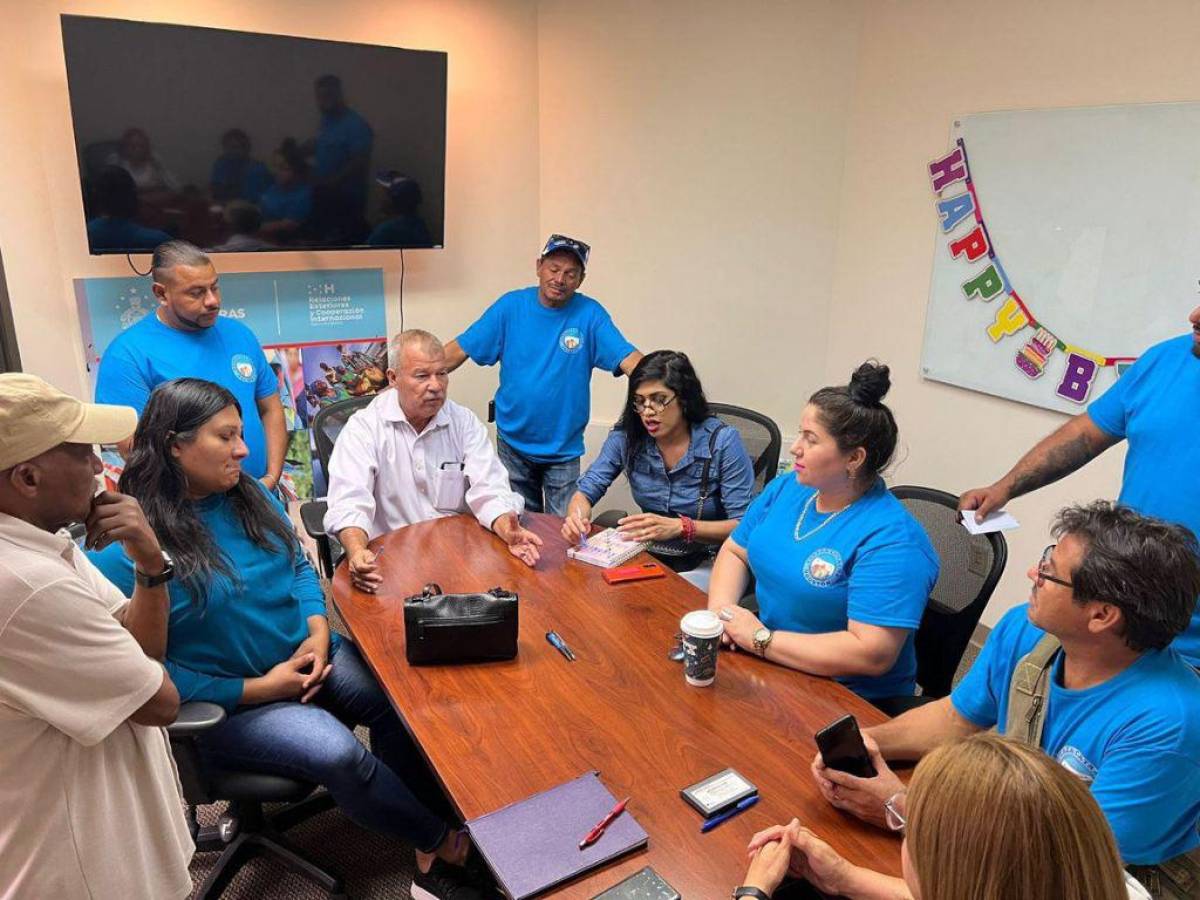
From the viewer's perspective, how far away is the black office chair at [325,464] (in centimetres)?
273

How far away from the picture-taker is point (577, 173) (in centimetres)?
420

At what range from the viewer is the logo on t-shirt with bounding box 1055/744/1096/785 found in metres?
1.34

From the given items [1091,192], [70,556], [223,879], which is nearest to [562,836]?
[70,556]

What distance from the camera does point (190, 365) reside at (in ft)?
9.10

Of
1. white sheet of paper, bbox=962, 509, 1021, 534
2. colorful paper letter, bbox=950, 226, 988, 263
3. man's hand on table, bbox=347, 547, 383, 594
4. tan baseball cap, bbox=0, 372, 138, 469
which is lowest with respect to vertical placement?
man's hand on table, bbox=347, 547, 383, 594

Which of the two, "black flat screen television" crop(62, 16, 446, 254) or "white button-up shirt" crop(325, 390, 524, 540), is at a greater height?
"black flat screen television" crop(62, 16, 446, 254)

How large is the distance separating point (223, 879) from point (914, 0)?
416 centimetres

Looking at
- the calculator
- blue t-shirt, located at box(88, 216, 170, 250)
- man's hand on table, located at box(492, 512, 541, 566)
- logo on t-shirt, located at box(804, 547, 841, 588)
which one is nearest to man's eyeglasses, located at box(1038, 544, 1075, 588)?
logo on t-shirt, located at box(804, 547, 841, 588)

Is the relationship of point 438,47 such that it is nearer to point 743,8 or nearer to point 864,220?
point 743,8

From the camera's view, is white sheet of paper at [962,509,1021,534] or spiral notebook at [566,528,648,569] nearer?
white sheet of paper at [962,509,1021,534]

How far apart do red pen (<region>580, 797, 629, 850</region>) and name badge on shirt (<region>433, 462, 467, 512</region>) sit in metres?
1.56

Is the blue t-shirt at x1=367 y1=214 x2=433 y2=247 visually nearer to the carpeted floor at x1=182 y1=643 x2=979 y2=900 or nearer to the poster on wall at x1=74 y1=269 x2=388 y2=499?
the poster on wall at x1=74 y1=269 x2=388 y2=499

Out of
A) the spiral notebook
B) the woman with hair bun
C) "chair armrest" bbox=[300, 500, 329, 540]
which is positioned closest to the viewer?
the woman with hair bun

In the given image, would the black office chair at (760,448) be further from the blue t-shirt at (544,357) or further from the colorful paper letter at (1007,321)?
the colorful paper letter at (1007,321)
